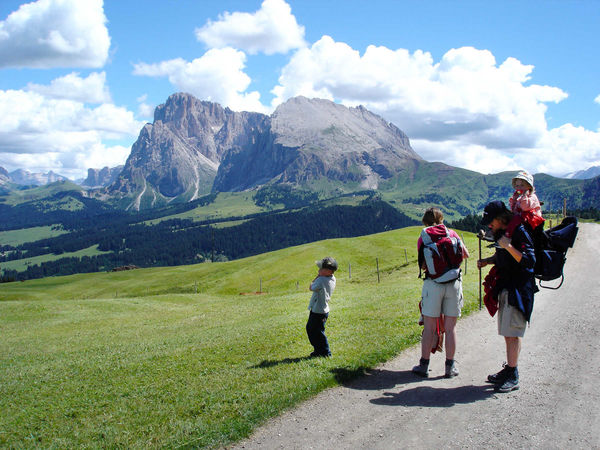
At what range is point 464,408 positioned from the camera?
8.61m

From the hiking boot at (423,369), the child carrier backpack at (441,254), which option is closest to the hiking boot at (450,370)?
the hiking boot at (423,369)

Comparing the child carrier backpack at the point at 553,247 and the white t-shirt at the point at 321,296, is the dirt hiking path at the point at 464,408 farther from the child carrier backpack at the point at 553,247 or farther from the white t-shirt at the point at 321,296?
the child carrier backpack at the point at 553,247

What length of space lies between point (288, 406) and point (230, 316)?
18.6 metres

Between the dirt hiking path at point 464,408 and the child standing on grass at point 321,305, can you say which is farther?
the child standing on grass at point 321,305

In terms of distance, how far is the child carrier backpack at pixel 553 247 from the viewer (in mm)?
8992

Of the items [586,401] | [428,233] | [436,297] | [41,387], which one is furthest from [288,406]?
[41,387]

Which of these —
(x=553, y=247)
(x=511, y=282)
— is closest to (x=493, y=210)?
(x=553, y=247)

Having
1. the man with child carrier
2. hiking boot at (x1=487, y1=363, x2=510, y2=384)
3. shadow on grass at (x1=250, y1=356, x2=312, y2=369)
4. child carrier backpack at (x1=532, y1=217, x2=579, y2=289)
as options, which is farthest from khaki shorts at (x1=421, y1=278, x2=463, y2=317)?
shadow on grass at (x1=250, y1=356, x2=312, y2=369)

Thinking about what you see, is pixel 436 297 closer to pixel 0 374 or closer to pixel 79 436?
pixel 79 436

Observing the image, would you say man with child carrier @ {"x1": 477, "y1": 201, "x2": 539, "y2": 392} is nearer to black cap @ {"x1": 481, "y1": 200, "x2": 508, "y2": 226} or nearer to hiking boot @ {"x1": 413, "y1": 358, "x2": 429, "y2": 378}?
black cap @ {"x1": 481, "y1": 200, "x2": 508, "y2": 226}

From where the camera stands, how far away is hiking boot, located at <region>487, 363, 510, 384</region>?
9.47m

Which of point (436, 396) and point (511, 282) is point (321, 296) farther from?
point (511, 282)

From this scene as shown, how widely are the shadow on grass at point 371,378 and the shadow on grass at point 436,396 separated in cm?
51

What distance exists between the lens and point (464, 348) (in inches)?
495
